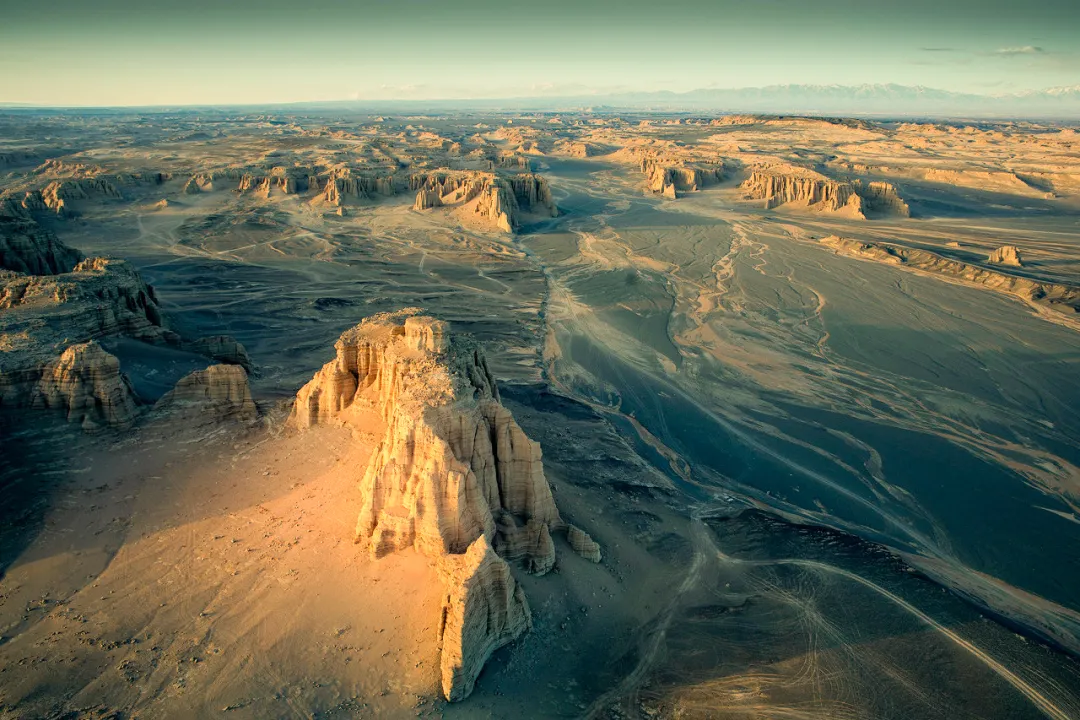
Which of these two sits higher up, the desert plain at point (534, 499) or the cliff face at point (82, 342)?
the cliff face at point (82, 342)

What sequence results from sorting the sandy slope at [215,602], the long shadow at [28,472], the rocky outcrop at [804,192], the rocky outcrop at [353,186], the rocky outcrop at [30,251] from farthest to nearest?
the rocky outcrop at [353,186] → the rocky outcrop at [804,192] → the rocky outcrop at [30,251] → the long shadow at [28,472] → the sandy slope at [215,602]

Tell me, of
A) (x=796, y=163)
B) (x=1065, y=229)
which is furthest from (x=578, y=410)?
(x=796, y=163)

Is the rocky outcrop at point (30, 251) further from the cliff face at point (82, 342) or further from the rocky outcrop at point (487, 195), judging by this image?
the rocky outcrop at point (487, 195)

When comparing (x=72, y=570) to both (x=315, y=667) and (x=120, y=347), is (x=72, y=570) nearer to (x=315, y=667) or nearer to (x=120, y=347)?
(x=315, y=667)

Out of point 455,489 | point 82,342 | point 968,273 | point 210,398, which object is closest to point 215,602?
point 455,489

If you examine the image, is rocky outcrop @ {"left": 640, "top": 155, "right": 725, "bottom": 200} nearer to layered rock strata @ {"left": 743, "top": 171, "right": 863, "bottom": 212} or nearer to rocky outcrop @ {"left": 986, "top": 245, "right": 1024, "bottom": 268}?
layered rock strata @ {"left": 743, "top": 171, "right": 863, "bottom": 212}

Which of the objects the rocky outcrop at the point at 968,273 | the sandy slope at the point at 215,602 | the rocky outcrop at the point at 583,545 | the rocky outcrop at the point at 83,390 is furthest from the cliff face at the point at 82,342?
the rocky outcrop at the point at 968,273
